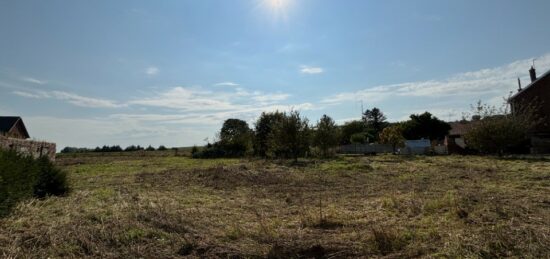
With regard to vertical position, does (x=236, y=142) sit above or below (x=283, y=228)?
above

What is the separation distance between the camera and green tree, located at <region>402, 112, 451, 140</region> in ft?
210

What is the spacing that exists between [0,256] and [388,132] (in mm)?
50773

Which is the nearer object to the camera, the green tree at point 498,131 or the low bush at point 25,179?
the low bush at point 25,179

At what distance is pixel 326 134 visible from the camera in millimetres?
38562

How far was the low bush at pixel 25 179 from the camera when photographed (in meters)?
8.57

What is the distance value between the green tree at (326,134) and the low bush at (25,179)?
27881 millimetres

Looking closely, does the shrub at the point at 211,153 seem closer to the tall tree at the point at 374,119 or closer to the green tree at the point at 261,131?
the green tree at the point at 261,131

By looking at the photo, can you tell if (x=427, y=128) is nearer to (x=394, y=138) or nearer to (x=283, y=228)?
(x=394, y=138)

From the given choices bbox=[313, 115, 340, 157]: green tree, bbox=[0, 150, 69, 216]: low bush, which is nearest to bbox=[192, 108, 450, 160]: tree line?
bbox=[313, 115, 340, 157]: green tree

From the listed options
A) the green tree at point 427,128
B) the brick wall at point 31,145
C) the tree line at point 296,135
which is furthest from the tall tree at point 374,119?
the brick wall at point 31,145

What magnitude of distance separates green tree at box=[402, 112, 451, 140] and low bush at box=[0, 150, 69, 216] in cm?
5964

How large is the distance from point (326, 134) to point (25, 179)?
30526 millimetres

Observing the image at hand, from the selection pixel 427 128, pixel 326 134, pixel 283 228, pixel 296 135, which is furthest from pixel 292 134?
pixel 427 128

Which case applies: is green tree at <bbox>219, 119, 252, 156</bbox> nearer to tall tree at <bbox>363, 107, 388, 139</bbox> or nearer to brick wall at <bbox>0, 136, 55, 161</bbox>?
brick wall at <bbox>0, 136, 55, 161</bbox>
